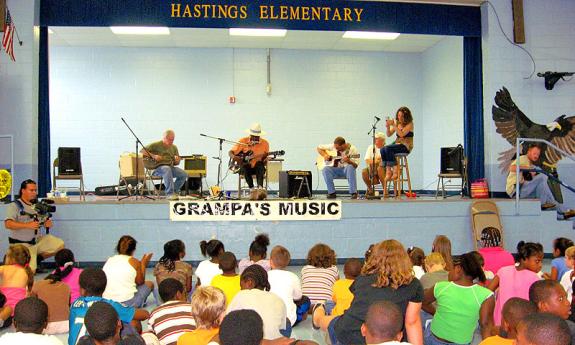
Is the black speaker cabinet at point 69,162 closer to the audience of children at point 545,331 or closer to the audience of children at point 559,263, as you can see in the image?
the audience of children at point 559,263

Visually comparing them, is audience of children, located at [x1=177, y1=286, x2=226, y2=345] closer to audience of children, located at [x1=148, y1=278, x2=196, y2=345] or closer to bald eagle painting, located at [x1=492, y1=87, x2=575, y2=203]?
audience of children, located at [x1=148, y1=278, x2=196, y2=345]

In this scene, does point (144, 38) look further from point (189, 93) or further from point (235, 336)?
point (235, 336)

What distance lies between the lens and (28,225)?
6.95m

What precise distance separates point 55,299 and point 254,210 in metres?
3.73

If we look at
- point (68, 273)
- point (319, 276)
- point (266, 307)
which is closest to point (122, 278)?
point (68, 273)

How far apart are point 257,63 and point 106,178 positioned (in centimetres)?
416

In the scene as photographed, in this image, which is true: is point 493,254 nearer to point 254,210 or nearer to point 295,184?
point 254,210

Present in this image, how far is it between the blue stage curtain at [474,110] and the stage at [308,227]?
1164mm

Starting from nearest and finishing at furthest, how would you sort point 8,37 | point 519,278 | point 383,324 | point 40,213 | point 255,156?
point 383,324
point 519,278
point 40,213
point 8,37
point 255,156

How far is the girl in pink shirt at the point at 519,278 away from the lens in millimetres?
4043

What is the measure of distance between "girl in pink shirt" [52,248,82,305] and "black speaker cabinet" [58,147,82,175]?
4515 millimetres

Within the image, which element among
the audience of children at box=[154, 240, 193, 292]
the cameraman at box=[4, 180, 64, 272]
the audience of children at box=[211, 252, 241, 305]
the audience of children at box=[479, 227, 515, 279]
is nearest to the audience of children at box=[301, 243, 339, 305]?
the audience of children at box=[211, 252, 241, 305]

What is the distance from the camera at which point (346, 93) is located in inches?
547

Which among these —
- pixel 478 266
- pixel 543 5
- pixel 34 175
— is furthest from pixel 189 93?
pixel 478 266
